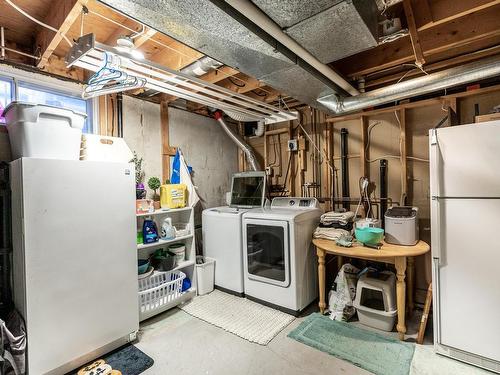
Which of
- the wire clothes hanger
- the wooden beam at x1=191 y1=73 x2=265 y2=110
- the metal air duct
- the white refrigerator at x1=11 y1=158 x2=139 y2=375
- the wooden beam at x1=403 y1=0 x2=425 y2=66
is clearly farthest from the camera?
the wooden beam at x1=191 y1=73 x2=265 y2=110

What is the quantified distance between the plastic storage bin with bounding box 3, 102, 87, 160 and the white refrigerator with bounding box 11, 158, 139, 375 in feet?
0.36

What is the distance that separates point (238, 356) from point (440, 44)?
120 inches

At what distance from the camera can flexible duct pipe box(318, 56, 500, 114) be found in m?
1.87

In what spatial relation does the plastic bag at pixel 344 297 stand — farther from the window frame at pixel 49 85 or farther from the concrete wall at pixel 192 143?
the window frame at pixel 49 85

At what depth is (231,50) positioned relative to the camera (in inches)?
68.5

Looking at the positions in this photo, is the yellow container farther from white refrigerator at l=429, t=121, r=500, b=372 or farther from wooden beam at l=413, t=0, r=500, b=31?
wooden beam at l=413, t=0, r=500, b=31

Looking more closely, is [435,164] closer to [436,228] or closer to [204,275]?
[436,228]

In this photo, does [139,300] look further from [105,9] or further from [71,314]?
[105,9]

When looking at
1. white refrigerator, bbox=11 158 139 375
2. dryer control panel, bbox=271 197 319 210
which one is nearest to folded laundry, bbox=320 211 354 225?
dryer control panel, bbox=271 197 319 210

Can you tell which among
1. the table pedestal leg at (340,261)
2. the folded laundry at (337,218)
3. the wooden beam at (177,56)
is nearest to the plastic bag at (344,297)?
the table pedestal leg at (340,261)

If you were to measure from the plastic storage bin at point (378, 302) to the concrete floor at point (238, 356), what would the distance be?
24 centimetres

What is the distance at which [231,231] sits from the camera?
10.1ft

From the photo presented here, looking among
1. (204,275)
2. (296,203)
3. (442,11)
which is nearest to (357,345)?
(296,203)

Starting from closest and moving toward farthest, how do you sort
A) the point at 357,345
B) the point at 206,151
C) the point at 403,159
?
the point at 357,345, the point at 403,159, the point at 206,151
